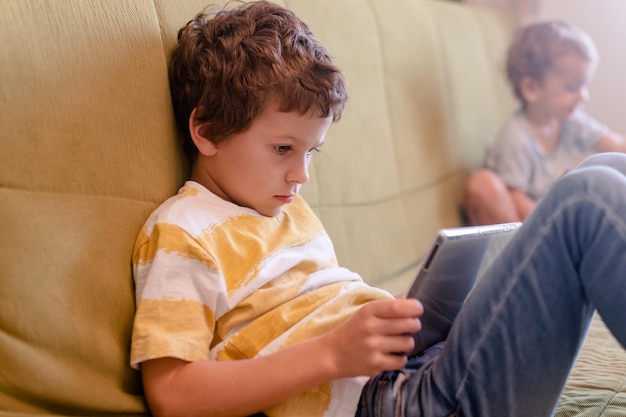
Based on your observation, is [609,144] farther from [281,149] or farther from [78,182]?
[78,182]

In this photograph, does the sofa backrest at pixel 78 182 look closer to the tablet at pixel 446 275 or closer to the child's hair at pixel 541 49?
the tablet at pixel 446 275

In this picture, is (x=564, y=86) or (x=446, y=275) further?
(x=564, y=86)

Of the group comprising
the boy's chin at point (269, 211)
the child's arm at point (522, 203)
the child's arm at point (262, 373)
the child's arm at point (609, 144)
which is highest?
the boy's chin at point (269, 211)

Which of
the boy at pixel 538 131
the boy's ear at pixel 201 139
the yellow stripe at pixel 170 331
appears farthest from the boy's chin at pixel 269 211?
the boy at pixel 538 131

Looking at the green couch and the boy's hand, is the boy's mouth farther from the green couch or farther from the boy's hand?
Result: the boy's hand

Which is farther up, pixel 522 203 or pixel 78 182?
pixel 78 182

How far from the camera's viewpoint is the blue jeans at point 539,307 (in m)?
0.86

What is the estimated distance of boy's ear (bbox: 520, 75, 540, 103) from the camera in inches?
92.4

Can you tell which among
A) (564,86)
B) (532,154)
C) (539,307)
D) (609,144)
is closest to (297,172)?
(539,307)

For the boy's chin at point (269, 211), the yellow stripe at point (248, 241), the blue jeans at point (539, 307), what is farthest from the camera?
the boy's chin at point (269, 211)

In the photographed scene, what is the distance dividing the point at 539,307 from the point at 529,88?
160cm

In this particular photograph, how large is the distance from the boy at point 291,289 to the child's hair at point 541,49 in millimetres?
1341

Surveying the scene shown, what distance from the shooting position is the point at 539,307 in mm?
891

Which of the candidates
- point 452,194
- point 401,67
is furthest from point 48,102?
point 452,194
